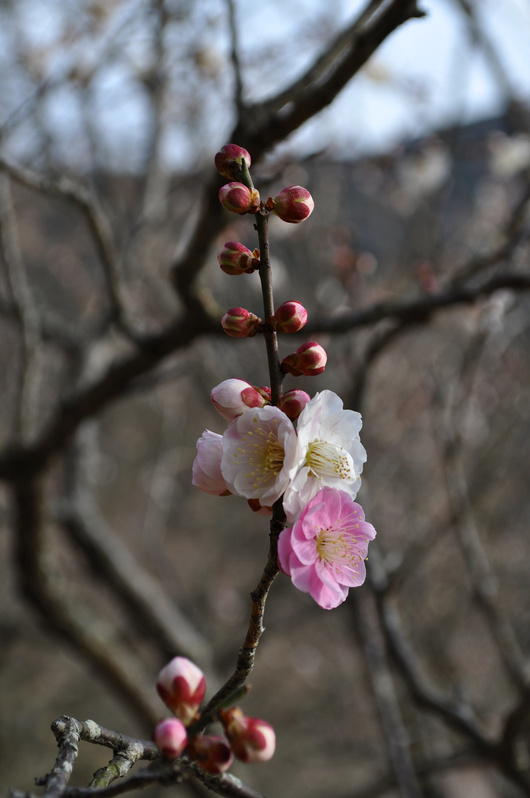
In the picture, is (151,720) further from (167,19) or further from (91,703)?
(167,19)

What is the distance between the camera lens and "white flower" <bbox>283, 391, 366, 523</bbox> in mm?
688

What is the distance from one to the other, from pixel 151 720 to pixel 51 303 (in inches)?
264

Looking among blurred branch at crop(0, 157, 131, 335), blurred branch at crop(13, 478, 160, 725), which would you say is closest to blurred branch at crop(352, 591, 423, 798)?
blurred branch at crop(13, 478, 160, 725)

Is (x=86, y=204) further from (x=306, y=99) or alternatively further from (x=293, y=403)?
(x=293, y=403)

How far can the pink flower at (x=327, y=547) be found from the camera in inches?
26.2

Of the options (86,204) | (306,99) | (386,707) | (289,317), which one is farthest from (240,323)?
(386,707)

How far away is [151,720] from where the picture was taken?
344 centimetres

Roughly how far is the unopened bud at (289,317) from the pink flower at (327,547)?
7.8 inches

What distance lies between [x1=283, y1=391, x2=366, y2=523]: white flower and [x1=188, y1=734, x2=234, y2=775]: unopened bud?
25cm

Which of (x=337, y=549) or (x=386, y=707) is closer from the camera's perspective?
(x=337, y=549)

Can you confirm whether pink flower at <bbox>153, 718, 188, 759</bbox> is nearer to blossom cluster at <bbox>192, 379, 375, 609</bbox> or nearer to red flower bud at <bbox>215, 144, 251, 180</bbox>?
blossom cluster at <bbox>192, 379, 375, 609</bbox>

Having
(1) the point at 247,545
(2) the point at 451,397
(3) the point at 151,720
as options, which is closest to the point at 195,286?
(2) the point at 451,397

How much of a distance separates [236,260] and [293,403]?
187 mm

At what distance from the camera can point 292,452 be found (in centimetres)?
67
